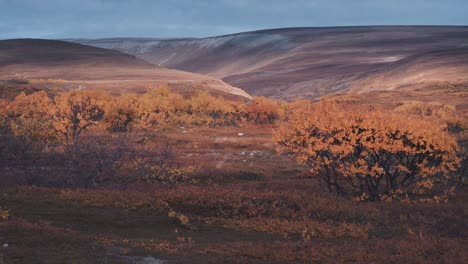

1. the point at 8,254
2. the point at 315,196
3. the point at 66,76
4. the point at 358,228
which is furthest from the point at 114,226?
the point at 66,76

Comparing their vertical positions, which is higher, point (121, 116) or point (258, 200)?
point (258, 200)

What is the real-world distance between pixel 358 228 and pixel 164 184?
12347 mm

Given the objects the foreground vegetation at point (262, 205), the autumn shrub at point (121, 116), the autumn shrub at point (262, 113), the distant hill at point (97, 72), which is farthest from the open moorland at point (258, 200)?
the distant hill at point (97, 72)

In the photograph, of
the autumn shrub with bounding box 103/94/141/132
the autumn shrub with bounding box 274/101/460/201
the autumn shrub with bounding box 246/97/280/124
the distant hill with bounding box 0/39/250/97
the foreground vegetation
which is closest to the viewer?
the foreground vegetation

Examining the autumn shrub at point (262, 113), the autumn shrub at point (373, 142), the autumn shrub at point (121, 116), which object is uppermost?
the autumn shrub at point (373, 142)

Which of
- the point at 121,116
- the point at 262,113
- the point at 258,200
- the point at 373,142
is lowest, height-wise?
the point at 262,113

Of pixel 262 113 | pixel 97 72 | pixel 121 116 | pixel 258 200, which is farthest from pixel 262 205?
pixel 97 72

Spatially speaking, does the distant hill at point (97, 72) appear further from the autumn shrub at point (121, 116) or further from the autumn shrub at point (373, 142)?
the autumn shrub at point (373, 142)

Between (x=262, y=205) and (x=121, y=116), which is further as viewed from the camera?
(x=121, y=116)

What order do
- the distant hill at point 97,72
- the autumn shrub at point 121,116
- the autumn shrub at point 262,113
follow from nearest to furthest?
the autumn shrub at point 121,116, the autumn shrub at point 262,113, the distant hill at point 97,72

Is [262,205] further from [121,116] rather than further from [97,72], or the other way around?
[97,72]

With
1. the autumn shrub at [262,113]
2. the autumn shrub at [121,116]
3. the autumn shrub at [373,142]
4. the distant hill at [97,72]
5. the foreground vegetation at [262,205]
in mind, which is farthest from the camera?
the distant hill at [97,72]

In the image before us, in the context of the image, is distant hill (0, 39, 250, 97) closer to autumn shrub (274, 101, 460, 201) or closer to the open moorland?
the open moorland

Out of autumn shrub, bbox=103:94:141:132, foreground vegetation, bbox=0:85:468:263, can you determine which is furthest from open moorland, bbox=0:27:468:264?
autumn shrub, bbox=103:94:141:132
